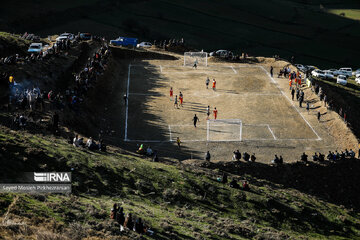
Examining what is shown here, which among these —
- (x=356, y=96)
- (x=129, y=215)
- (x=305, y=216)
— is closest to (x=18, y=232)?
(x=129, y=215)

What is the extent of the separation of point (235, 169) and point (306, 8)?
113 m

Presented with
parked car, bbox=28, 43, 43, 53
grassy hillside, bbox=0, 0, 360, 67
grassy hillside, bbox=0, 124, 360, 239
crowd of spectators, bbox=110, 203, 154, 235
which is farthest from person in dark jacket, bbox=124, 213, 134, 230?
grassy hillside, bbox=0, 0, 360, 67

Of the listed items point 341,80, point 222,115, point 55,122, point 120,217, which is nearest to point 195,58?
point 222,115

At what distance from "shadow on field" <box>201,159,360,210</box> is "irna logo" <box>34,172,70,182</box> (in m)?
15.8

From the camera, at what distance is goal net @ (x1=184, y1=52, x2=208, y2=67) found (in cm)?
7888

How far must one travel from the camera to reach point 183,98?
63.7 metres

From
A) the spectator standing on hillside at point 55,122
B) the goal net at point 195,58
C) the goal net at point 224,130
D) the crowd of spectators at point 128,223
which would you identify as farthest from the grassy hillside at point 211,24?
the crowd of spectators at point 128,223

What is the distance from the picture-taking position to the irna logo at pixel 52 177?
3262cm

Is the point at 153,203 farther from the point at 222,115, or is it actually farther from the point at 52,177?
the point at 222,115

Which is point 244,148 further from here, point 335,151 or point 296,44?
point 296,44

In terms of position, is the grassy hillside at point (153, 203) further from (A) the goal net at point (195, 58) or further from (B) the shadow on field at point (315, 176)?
(A) the goal net at point (195, 58)

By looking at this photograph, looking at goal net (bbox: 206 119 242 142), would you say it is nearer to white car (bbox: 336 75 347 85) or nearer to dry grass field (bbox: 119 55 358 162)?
dry grass field (bbox: 119 55 358 162)

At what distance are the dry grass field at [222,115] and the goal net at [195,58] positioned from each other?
2120 millimetres

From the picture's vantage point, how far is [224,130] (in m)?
54.2
